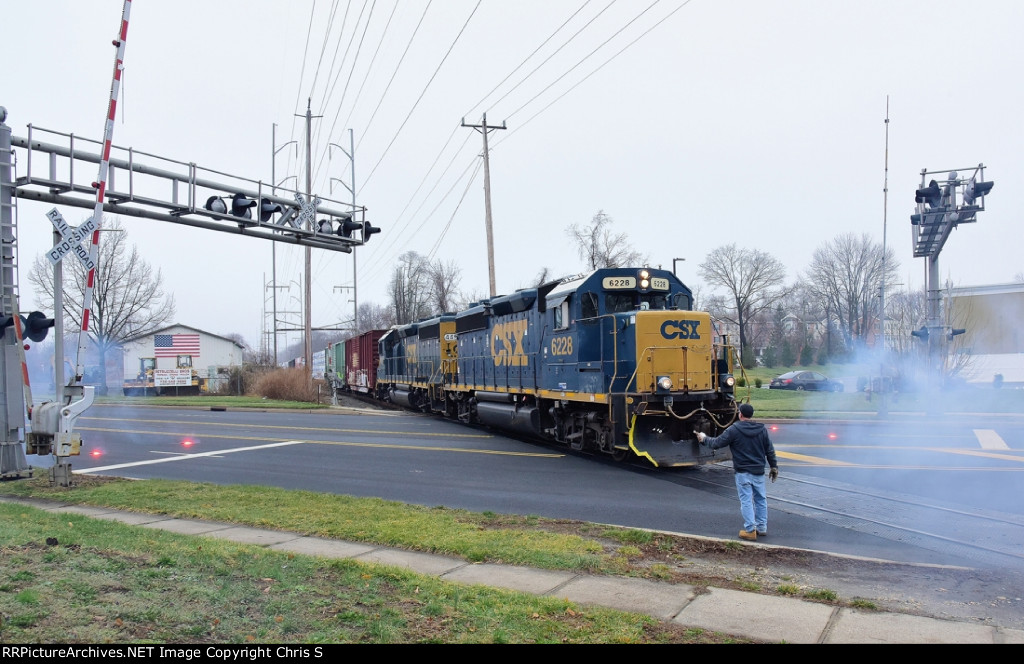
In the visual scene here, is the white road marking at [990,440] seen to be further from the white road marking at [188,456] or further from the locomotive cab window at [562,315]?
the white road marking at [188,456]

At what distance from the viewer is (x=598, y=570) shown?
666cm

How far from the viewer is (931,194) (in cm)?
2262

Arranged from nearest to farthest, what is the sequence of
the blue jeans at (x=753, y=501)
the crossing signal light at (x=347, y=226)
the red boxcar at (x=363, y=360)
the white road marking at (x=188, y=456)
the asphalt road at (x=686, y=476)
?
the blue jeans at (x=753, y=501), the asphalt road at (x=686, y=476), the white road marking at (x=188, y=456), the crossing signal light at (x=347, y=226), the red boxcar at (x=363, y=360)

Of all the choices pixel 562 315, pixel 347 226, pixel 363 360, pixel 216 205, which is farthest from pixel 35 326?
pixel 363 360

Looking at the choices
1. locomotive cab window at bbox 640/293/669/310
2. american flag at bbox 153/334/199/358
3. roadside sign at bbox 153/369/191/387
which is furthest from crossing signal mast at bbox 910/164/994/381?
american flag at bbox 153/334/199/358

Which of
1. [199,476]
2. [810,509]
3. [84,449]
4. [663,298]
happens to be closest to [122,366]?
[84,449]

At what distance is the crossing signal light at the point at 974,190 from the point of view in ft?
72.4

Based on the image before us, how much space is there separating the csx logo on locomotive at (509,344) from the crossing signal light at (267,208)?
22.0 feet

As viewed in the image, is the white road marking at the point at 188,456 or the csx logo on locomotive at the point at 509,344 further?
the csx logo on locomotive at the point at 509,344

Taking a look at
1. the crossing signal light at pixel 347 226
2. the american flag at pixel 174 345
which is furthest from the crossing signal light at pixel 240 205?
the american flag at pixel 174 345

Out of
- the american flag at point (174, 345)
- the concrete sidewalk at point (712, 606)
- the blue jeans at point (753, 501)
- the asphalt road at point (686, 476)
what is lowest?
the asphalt road at point (686, 476)

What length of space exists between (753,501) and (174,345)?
5758cm

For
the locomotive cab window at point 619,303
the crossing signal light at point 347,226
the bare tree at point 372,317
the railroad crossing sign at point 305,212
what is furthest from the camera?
the bare tree at point 372,317

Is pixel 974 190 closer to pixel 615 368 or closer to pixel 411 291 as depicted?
pixel 615 368
